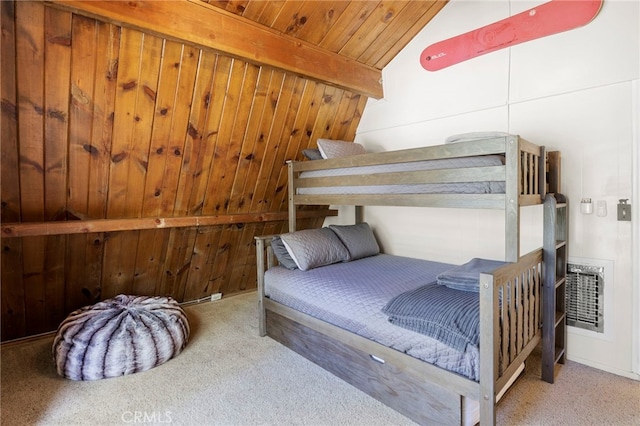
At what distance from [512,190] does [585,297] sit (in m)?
1.16

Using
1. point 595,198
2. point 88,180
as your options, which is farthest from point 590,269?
point 88,180

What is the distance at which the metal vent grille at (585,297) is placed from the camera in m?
2.12

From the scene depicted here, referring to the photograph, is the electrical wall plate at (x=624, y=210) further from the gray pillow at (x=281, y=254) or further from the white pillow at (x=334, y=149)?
the gray pillow at (x=281, y=254)

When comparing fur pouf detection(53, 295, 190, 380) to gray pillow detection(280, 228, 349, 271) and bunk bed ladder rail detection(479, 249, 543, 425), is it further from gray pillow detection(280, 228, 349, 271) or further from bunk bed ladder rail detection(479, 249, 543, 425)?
bunk bed ladder rail detection(479, 249, 543, 425)

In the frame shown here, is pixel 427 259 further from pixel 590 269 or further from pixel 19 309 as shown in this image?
pixel 19 309

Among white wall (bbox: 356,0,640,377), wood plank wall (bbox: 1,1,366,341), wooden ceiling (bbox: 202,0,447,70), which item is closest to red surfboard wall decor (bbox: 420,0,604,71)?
white wall (bbox: 356,0,640,377)

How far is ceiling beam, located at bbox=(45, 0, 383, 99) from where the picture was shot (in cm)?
174

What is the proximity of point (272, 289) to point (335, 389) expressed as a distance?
89cm

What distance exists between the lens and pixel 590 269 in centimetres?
215

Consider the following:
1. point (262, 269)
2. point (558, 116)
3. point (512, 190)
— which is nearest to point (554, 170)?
point (558, 116)

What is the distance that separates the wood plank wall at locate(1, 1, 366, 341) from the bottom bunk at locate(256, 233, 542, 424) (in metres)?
1.02

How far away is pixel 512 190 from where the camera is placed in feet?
5.31

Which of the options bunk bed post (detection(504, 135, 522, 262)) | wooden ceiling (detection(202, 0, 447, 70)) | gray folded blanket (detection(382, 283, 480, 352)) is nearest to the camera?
gray folded blanket (detection(382, 283, 480, 352))

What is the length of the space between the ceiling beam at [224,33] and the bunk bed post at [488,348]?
1.93 m
